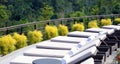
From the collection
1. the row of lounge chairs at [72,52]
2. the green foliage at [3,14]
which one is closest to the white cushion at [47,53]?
the row of lounge chairs at [72,52]

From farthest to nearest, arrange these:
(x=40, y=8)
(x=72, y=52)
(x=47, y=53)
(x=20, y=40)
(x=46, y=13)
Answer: (x=40, y=8)
(x=46, y=13)
(x=20, y=40)
(x=47, y=53)
(x=72, y=52)

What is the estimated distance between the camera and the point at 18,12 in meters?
36.6

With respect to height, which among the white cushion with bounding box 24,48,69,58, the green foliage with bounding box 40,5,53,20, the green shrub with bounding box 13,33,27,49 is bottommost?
the green foliage with bounding box 40,5,53,20

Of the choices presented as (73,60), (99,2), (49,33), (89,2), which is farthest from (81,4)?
(73,60)

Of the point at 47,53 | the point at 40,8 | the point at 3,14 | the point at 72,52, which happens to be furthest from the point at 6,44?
the point at 40,8

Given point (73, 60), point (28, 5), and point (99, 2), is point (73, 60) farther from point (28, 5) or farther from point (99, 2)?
point (28, 5)

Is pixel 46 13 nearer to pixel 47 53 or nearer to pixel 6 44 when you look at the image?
pixel 6 44

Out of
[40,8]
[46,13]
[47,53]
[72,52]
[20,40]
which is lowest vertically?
[46,13]

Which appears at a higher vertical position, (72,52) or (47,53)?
(72,52)

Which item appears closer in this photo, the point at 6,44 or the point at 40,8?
the point at 6,44

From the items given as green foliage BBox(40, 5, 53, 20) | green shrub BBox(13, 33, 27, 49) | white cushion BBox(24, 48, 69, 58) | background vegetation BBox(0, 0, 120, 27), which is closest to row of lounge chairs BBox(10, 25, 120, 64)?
white cushion BBox(24, 48, 69, 58)

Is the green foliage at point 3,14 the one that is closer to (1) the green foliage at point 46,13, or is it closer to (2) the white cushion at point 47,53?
(1) the green foliage at point 46,13

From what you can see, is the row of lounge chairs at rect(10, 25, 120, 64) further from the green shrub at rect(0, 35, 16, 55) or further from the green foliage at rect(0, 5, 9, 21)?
the green foliage at rect(0, 5, 9, 21)

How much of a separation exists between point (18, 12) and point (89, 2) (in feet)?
30.6
